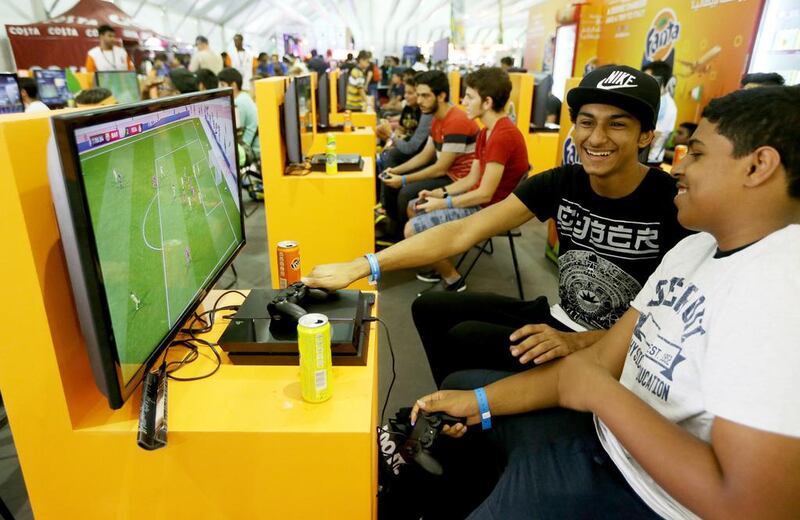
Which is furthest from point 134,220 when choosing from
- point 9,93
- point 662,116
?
point 662,116

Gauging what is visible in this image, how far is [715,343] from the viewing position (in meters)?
0.77

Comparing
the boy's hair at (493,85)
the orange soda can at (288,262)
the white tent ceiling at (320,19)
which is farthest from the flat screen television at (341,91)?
the white tent ceiling at (320,19)

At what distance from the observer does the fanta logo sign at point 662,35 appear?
16.9 feet

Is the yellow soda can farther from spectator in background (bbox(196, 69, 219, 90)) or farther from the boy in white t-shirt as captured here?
spectator in background (bbox(196, 69, 219, 90))

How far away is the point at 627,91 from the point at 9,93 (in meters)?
4.59

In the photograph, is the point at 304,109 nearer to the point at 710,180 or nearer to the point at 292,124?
the point at 292,124

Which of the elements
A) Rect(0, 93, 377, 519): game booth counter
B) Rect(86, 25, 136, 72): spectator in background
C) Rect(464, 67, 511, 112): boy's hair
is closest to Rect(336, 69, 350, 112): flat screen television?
Rect(86, 25, 136, 72): spectator in background

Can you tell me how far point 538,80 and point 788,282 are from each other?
16.3 ft

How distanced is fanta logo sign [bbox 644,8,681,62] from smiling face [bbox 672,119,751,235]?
5211 mm

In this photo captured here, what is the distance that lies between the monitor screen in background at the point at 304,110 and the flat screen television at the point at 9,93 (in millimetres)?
2438

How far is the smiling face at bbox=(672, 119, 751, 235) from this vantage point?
0.84m

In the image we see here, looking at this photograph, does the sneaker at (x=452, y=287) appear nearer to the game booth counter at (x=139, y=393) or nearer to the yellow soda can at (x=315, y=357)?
the game booth counter at (x=139, y=393)

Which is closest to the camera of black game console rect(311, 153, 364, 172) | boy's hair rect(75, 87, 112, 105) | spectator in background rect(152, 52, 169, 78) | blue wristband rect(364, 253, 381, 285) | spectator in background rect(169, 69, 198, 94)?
blue wristband rect(364, 253, 381, 285)

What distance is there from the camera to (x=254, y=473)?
0.94 m
